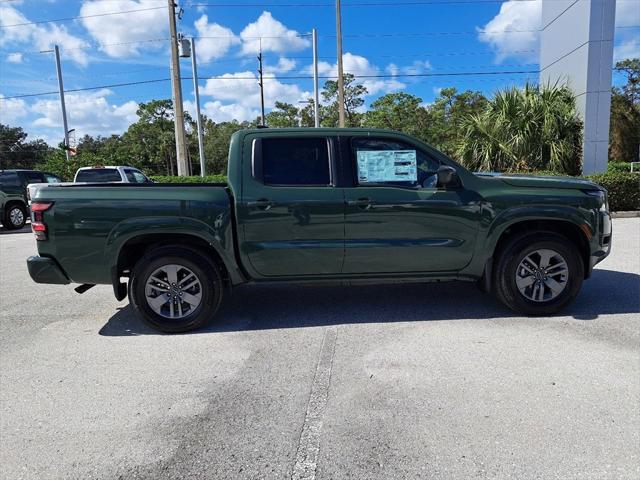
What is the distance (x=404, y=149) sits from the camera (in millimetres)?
4605

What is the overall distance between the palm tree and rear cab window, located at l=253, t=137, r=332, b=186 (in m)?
12.2

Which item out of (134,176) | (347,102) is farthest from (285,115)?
(134,176)

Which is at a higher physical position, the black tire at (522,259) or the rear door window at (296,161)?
the rear door window at (296,161)

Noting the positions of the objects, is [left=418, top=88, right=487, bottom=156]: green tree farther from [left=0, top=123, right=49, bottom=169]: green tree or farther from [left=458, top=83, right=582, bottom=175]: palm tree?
[left=0, top=123, right=49, bottom=169]: green tree

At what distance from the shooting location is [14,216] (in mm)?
14211

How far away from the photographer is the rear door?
440 cm

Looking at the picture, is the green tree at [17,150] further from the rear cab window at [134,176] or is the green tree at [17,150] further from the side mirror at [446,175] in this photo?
the side mirror at [446,175]

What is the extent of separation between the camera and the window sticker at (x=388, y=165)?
457 centimetres

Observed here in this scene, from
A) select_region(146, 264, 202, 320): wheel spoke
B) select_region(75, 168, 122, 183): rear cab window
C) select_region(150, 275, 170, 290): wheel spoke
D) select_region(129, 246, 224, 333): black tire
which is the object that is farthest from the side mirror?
select_region(75, 168, 122, 183): rear cab window

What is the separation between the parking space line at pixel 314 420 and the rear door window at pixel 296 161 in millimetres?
1551

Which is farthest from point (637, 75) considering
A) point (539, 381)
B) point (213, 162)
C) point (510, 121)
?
point (539, 381)

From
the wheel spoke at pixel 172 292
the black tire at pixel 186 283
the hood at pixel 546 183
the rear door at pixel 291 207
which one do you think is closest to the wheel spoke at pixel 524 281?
the hood at pixel 546 183

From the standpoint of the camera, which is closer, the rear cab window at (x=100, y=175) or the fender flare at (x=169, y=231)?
the fender flare at (x=169, y=231)

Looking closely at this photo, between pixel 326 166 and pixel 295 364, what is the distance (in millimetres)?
1890
